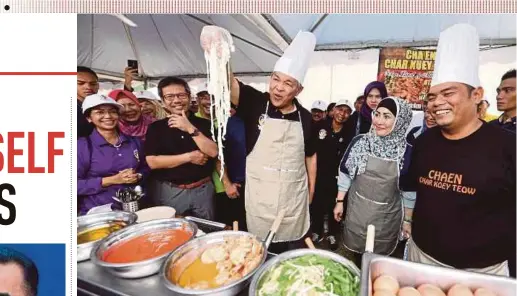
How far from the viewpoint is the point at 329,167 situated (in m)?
1.40

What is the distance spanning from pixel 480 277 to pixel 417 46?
755 mm

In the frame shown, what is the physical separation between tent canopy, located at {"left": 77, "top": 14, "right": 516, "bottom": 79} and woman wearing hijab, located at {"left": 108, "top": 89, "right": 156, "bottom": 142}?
0.08 meters

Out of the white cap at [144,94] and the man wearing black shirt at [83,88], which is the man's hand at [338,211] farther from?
the man wearing black shirt at [83,88]

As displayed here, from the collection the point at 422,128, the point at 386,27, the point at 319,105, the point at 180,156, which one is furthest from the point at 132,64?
the point at 422,128

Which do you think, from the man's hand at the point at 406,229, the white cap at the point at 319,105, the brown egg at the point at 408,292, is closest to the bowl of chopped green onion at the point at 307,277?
the brown egg at the point at 408,292

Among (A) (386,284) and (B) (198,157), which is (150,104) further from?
(A) (386,284)

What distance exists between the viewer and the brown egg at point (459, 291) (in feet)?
3.63

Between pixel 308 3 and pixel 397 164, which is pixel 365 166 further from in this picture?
pixel 308 3

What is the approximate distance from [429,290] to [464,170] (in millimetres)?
396

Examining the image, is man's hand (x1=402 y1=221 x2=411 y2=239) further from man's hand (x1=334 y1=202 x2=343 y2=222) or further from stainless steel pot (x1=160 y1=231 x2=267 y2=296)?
stainless steel pot (x1=160 y1=231 x2=267 y2=296)

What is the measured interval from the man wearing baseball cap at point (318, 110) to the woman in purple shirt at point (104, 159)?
0.68m

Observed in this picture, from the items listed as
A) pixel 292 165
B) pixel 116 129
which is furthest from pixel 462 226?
pixel 116 129

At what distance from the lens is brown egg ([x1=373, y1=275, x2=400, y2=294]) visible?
1.14 metres

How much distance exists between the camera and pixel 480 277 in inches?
44.7
